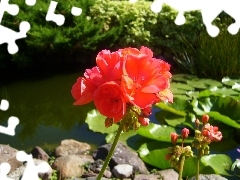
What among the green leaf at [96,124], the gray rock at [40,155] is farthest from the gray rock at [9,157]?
the green leaf at [96,124]

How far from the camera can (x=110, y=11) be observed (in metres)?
6.42

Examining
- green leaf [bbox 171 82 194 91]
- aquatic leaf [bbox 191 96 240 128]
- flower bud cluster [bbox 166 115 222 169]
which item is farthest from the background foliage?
flower bud cluster [bbox 166 115 222 169]

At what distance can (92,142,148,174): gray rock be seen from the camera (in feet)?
11.6

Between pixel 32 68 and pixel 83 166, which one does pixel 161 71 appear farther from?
pixel 32 68

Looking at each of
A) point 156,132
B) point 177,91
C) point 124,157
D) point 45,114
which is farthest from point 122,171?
point 45,114

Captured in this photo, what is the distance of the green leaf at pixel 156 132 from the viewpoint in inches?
148

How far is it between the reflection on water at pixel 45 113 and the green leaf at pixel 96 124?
112 mm

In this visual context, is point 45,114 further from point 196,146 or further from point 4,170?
point 196,146

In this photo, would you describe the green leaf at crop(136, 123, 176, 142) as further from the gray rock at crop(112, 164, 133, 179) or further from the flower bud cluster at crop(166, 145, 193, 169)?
the flower bud cluster at crop(166, 145, 193, 169)

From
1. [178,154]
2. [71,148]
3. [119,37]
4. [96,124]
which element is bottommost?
[71,148]

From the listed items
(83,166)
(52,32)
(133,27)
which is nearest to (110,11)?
(133,27)

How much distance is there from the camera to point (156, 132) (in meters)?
3.97

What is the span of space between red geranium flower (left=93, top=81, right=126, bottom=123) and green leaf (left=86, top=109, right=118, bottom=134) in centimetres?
300

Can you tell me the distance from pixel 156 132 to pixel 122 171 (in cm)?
60
